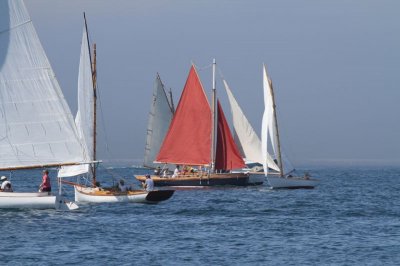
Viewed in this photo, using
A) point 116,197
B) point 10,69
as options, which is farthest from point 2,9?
point 116,197

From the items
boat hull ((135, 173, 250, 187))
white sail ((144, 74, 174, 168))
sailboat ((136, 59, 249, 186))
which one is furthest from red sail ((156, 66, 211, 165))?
white sail ((144, 74, 174, 168))

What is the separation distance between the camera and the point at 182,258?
120ft

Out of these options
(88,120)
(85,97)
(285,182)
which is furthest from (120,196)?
(285,182)

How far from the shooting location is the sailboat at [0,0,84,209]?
49.7m

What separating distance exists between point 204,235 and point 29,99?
42.1 feet

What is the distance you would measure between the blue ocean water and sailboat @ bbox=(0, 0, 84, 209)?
3.10m

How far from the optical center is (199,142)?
285ft

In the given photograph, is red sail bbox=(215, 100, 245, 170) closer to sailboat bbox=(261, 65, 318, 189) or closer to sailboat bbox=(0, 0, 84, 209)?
sailboat bbox=(261, 65, 318, 189)

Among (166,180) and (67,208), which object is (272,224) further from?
(166,180)

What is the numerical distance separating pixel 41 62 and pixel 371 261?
71.9 ft

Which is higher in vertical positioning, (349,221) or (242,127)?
(242,127)

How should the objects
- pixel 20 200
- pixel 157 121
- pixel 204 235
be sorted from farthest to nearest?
1. pixel 157 121
2. pixel 20 200
3. pixel 204 235

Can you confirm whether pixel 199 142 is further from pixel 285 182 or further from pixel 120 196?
pixel 120 196

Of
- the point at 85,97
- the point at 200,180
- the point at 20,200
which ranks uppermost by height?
the point at 85,97
